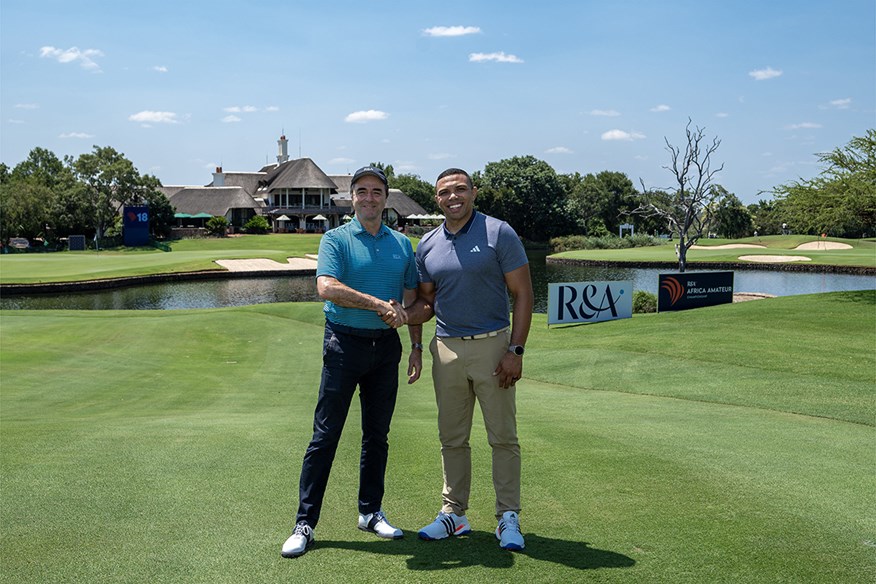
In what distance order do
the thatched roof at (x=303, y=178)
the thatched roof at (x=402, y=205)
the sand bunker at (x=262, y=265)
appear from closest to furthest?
the sand bunker at (x=262, y=265)
the thatched roof at (x=303, y=178)
the thatched roof at (x=402, y=205)

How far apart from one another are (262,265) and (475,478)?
180 feet

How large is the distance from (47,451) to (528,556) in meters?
5.00

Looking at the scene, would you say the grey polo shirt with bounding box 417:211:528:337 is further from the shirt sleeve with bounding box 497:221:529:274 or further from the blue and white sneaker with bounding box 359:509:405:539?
the blue and white sneaker with bounding box 359:509:405:539

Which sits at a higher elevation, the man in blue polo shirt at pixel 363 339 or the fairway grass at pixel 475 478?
the man in blue polo shirt at pixel 363 339

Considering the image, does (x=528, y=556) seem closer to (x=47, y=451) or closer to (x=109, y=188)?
(x=47, y=451)

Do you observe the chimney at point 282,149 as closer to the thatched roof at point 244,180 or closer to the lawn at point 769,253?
the thatched roof at point 244,180

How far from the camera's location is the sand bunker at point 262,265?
5703cm

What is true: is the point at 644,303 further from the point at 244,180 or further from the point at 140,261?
the point at 244,180

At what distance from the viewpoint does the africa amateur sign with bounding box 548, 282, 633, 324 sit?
2098 centimetres

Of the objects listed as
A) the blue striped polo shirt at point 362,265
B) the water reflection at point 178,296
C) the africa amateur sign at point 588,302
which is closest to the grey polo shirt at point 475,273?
the blue striped polo shirt at point 362,265

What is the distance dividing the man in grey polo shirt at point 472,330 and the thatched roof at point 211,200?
94376 mm

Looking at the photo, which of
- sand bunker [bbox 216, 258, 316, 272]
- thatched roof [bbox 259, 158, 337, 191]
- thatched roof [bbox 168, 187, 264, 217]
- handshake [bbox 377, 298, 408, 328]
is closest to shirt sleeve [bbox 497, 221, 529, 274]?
handshake [bbox 377, 298, 408, 328]

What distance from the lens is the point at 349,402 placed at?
16.3 ft

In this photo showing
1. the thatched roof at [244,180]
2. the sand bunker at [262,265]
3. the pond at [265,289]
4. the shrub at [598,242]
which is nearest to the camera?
the pond at [265,289]
